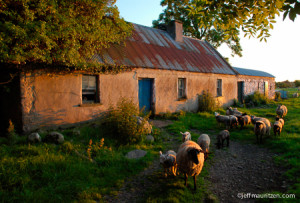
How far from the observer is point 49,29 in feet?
20.1

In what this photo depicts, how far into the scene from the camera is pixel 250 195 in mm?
4035

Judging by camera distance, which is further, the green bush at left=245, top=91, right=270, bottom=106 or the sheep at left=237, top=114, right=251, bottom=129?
the green bush at left=245, top=91, right=270, bottom=106

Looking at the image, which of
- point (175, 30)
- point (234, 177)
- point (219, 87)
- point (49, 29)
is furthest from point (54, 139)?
point (219, 87)

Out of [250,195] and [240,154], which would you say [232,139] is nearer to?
[240,154]

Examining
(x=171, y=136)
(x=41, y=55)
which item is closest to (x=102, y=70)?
(x=41, y=55)

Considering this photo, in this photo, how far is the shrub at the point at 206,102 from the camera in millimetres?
14117

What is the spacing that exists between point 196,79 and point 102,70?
7778 millimetres

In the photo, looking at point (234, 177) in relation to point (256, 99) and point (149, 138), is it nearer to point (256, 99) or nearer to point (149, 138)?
point (149, 138)

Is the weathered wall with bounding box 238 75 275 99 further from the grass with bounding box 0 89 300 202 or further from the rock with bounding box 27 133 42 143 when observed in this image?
the rock with bounding box 27 133 42 143

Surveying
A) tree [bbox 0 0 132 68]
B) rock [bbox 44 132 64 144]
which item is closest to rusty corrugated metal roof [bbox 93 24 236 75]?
tree [bbox 0 0 132 68]

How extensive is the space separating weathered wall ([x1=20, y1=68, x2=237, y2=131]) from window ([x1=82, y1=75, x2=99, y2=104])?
0.29 metres

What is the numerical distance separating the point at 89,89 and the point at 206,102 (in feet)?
29.7

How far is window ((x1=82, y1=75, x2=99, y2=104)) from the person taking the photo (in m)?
8.95

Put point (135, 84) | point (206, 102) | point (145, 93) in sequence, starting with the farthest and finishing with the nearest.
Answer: point (206, 102), point (145, 93), point (135, 84)
